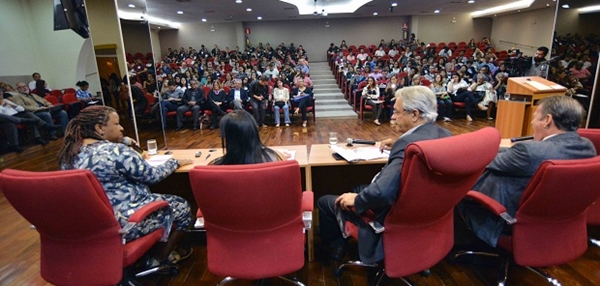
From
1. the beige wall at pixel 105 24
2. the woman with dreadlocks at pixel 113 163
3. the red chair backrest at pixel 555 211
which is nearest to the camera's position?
the red chair backrest at pixel 555 211

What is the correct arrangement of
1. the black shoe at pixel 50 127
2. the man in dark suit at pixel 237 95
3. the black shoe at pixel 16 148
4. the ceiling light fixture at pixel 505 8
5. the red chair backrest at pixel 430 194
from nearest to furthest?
the red chair backrest at pixel 430 194, the black shoe at pixel 16 148, the black shoe at pixel 50 127, the man in dark suit at pixel 237 95, the ceiling light fixture at pixel 505 8

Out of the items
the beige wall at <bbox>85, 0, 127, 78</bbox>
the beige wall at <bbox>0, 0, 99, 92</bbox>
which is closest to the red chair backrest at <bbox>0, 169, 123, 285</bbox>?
the beige wall at <bbox>85, 0, 127, 78</bbox>

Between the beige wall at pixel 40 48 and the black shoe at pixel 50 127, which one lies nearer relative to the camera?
the black shoe at pixel 50 127

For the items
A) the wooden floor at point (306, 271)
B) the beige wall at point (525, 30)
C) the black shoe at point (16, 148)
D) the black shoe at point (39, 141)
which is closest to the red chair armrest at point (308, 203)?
the wooden floor at point (306, 271)

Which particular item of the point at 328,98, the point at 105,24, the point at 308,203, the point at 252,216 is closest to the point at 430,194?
the point at 308,203

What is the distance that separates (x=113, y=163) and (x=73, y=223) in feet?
1.10

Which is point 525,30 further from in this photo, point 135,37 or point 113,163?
point 113,163

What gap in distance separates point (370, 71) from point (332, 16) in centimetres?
713

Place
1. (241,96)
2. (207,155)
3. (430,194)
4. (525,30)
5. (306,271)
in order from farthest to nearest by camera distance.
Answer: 1. (525,30)
2. (241,96)
3. (207,155)
4. (306,271)
5. (430,194)

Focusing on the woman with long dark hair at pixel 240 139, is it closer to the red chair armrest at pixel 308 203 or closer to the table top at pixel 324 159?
the red chair armrest at pixel 308 203

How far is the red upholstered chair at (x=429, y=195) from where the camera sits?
45.0 inches

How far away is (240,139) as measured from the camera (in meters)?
1.46

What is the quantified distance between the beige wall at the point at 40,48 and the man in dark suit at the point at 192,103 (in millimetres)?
2591

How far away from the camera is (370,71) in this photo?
8.89 m
